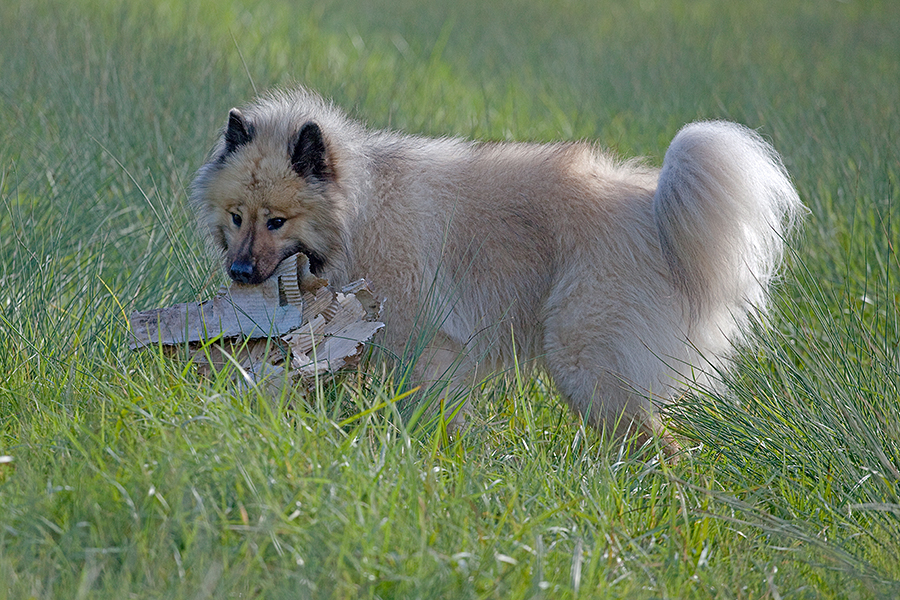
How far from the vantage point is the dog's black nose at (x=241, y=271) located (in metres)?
3.40

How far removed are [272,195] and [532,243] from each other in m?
1.15

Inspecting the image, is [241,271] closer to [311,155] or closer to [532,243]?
[311,155]

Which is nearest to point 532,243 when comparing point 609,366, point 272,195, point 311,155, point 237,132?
point 609,366

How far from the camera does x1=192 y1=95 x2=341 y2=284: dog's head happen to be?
3.50m

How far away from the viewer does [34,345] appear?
3.32 meters

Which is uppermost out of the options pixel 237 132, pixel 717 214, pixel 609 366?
pixel 717 214

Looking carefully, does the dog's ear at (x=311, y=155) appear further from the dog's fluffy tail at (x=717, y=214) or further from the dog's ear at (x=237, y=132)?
the dog's fluffy tail at (x=717, y=214)

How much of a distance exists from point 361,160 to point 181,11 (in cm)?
680

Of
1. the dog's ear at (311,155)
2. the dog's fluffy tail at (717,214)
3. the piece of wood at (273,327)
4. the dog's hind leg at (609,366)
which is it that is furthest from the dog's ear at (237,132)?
the dog's fluffy tail at (717,214)

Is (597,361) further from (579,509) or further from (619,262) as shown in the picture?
(579,509)

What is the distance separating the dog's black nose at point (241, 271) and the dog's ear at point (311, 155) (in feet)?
1.53

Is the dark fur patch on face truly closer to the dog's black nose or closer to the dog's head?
the dog's head

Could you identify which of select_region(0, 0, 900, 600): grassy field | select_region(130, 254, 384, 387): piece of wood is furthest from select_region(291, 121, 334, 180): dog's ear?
select_region(0, 0, 900, 600): grassy field

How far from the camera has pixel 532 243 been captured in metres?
3.79
